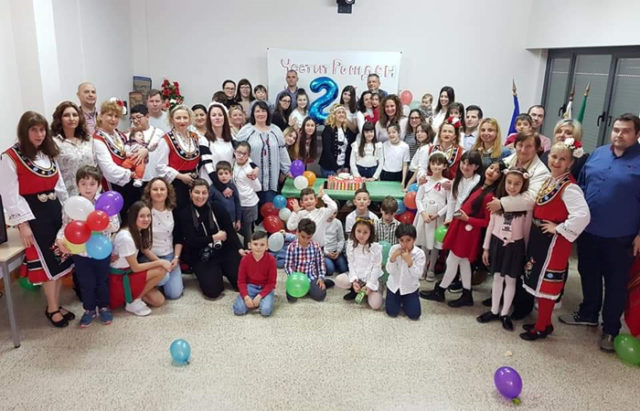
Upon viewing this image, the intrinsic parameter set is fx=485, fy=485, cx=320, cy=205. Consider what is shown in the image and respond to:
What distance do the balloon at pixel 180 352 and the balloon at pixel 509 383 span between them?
1.77m

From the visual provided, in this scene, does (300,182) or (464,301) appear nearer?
(464,301)

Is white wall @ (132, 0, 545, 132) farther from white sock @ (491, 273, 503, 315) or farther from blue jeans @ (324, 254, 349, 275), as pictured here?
white sock @ (491, 273, 503, 315)

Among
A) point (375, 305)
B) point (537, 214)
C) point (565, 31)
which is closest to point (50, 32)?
point (375, 305)

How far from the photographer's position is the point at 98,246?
3045 millimetres

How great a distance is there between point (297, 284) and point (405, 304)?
2.62 feet

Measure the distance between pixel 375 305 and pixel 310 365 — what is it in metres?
0.84

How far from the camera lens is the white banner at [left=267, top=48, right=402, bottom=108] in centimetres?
694

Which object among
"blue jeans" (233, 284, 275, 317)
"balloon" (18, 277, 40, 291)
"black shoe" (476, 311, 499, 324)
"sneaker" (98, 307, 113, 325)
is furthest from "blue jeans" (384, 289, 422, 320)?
→ "balloon" (18, 277, 40, 291)

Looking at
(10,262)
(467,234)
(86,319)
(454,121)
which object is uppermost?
(454,121)

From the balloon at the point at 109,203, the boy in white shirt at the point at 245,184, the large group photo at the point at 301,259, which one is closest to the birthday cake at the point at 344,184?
the large group photo at the point at 301,259

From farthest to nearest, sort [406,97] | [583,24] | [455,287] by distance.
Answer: [406,97], [583,24], [455,287]

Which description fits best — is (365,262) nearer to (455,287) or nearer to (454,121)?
(455,287)

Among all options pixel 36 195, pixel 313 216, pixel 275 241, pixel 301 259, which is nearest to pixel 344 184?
pixel 313 216

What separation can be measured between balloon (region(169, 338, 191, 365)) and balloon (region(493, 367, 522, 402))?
177cm
